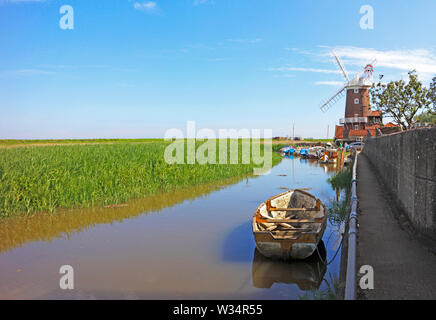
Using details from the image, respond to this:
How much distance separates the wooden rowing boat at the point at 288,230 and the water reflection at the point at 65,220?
5.39m

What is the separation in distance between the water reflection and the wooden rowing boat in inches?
212

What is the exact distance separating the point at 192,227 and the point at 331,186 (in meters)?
10.6

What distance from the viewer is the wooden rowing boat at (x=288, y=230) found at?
6.50 metres

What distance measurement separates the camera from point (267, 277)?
21.1ft

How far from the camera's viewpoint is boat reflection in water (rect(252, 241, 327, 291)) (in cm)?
618

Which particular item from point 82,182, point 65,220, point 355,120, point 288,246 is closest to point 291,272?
point 288,246

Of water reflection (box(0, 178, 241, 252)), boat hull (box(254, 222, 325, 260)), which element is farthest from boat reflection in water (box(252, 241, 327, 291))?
water reflection (box(0, 178, 241, 252))

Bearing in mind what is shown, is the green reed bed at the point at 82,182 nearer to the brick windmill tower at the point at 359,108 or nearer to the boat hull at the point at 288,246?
the boat hull at the point at 288,246

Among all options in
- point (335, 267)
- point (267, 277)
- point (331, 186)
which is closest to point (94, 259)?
point (267, 277)

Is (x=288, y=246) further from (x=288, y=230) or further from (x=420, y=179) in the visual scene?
(x=420, y=179)

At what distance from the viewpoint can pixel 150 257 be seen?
7715 millimetres

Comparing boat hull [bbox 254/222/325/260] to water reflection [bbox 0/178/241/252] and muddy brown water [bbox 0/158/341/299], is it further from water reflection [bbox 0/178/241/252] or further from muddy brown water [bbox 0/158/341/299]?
water reflection [bbox 0/178/241/252]
